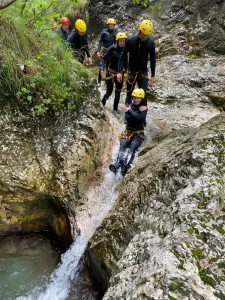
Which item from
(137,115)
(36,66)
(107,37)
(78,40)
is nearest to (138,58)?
(137,115)

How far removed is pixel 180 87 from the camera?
9.06 m

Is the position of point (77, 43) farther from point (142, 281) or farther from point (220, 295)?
point (220, 295)

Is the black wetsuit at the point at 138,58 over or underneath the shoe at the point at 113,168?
over

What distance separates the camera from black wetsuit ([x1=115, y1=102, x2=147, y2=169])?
605 centimetres

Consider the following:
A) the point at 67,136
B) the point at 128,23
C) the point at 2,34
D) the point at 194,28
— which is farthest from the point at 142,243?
the point at 128,23

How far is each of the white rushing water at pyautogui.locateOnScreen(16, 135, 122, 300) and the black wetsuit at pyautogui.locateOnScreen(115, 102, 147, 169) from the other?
489 millimetres

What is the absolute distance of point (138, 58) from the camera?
21.5 feet

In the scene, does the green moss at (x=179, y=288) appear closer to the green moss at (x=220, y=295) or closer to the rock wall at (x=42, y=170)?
the green moss at (x=220, y=295)

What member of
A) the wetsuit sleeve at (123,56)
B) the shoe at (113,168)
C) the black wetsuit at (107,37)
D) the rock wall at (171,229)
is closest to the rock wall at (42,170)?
the shoe at (113,168)

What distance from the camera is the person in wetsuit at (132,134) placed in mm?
5988

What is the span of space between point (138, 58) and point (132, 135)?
1.84 metres

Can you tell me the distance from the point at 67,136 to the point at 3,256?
9.07 ft

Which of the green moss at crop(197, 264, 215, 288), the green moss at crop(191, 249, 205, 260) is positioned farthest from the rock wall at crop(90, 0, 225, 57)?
the green moss at crop(197, 264, 215, 288)

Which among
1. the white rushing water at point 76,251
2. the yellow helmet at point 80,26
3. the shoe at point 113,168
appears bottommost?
the white rushing water at point 76,251
